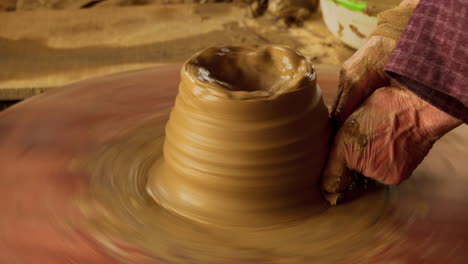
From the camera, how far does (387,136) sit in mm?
1156

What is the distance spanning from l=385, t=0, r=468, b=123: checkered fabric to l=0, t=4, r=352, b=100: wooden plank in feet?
4.48

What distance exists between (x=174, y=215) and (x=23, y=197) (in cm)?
29

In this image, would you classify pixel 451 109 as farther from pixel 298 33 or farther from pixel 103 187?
pixel 298 33

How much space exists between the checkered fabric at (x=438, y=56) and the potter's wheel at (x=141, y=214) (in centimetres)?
24

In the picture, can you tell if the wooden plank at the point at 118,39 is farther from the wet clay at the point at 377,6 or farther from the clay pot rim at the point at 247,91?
the clay pot rim at the point at 247,91

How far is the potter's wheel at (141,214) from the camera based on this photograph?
1.04 metres

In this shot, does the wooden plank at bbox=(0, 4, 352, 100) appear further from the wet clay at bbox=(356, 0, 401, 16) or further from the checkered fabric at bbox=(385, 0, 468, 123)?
the checkered fabric at bbox=(385, 0, 468, 123)

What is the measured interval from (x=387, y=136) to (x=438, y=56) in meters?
0.20

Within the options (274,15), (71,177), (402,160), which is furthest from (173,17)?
(402,160)

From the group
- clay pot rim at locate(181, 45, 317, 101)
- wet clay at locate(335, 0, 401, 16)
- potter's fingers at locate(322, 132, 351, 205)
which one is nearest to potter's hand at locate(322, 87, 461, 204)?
potter's fingers at locate(322, 132, 351, 205)

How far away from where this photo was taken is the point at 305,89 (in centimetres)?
113

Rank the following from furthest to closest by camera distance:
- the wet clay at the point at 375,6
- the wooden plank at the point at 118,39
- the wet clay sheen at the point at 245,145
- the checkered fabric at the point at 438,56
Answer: the wet clay at the point at 375,6, the wooden plank at the point at 118,39, the wet clay sheen at the point at 245,145, the checkered fabric at the point at 438,56

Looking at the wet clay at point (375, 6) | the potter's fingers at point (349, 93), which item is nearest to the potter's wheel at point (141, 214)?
the potter's fingers at point (349, 93)

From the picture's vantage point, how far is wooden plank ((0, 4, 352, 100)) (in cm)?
222
